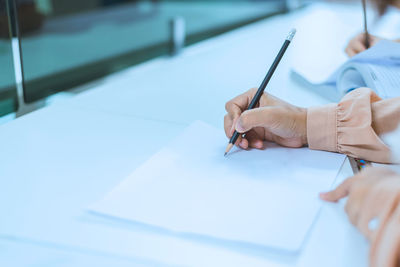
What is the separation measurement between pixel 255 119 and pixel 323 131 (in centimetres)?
11

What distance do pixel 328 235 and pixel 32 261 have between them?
0.31 meters

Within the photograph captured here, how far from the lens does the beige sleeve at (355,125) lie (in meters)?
0.67

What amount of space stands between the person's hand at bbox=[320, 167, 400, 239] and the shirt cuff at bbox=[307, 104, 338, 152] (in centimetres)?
14

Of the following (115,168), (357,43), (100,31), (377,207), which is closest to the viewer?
(377,207)

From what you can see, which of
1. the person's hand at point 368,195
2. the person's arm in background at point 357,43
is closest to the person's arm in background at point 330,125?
the person's hand at point 368,195

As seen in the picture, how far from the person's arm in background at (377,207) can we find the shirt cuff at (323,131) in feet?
0.46

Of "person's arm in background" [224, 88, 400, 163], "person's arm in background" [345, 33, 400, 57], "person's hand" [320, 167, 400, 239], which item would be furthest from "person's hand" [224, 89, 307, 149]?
"person's arm in background" [345, 33, 400, 57]

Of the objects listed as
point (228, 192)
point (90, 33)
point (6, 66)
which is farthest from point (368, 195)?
point (90, 33)

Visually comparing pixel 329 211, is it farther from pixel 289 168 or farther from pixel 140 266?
pixel 140 266

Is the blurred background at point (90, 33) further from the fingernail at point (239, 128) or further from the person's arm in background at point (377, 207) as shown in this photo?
the person's arm in background at point (377, 207)

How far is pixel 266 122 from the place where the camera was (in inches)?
26.6

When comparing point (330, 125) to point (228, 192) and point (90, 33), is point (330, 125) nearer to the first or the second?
point (228, 192)

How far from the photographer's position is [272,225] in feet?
1.66

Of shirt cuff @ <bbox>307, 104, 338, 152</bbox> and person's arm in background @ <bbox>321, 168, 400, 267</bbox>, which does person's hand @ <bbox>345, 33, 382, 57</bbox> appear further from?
person's arm in background @ <bbox>321, 168, 400, 267</bbox>
